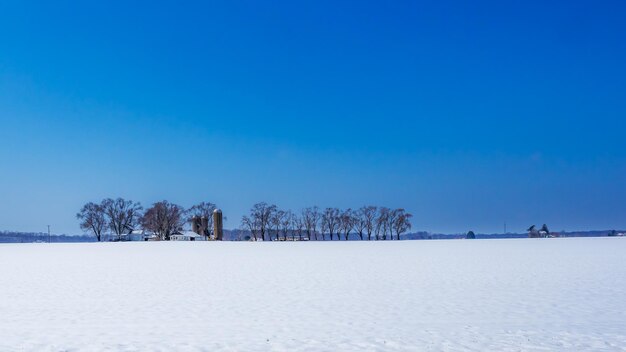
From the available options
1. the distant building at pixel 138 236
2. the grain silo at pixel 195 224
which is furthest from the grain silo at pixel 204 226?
the distant building at pixel 138 236

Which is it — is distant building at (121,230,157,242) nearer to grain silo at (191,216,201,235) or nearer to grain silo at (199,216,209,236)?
grain silo at (199,216,209,236)

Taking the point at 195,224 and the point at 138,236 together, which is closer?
the point at 138,236

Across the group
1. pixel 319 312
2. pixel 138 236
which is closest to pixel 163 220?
pixel 138 236

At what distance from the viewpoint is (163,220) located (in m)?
120

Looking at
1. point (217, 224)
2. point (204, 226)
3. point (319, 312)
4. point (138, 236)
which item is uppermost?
point (217, 224)

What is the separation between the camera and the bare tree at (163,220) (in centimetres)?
11881

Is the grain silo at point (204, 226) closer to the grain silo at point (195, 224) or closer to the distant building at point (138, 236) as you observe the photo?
the grain silo at point (195, 224)

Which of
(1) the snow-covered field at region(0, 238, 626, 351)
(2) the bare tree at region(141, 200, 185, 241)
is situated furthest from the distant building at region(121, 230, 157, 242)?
(1) the snow-covered field at region(0, 238, 626, 351)

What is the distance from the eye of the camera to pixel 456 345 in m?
9.84

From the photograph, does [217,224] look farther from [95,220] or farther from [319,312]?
[319,312]

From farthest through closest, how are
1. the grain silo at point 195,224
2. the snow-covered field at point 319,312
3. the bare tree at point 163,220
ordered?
1. the grain silo at point 195,224
2. the bare tree at point 163,220
3. the snow-covered field at point 319,312

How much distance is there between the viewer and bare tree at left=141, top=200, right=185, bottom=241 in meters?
119

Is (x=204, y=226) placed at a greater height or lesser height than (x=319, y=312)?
greater

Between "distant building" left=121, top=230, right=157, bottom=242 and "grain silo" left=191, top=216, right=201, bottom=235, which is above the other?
"grain silo" left=191, top=216, right=201, bottom=235
